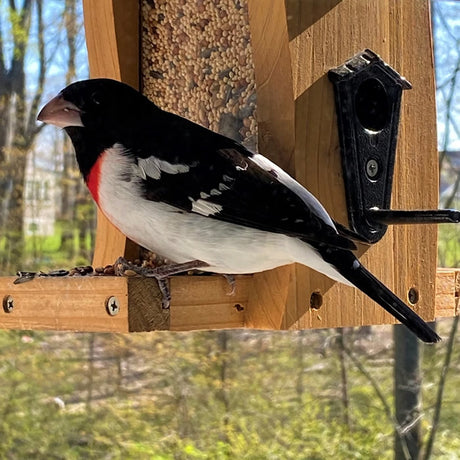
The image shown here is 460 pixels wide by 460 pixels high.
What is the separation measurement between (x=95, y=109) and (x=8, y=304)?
451 mm

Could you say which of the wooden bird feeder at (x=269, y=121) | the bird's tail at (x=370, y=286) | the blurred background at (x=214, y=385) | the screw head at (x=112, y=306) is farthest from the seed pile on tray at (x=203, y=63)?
the blurred background at (x=214, y=385)

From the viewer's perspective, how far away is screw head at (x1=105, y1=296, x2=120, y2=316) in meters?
1.30

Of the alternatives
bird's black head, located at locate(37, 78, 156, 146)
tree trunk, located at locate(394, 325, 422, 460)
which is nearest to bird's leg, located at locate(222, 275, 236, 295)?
bird's black head, located at locate(37, 78, 156, 146)

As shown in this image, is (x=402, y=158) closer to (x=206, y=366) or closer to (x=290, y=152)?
(x=290, y=152)

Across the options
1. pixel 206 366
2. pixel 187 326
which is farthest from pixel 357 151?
pixel 206 366

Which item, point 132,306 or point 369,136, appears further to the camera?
point 369,136

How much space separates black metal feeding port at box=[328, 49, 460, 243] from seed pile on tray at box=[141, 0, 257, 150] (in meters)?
0.19

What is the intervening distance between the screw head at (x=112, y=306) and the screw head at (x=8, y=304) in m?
0.36

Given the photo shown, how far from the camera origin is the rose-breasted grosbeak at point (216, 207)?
131cm

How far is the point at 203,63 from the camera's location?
69.2 inches

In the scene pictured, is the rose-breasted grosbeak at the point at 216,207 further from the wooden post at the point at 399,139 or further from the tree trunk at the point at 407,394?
the tree trunk at the point at 407,394

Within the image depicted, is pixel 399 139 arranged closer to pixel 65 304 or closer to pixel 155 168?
pixel 155 168

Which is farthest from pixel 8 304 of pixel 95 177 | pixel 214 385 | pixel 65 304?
pixel 214 385

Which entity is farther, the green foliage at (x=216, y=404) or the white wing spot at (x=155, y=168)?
the green foliage at (x=216, y=404)
